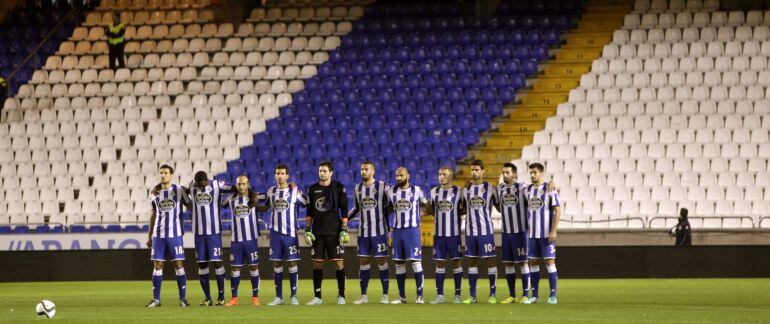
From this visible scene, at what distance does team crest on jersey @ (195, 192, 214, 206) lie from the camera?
1514 cm

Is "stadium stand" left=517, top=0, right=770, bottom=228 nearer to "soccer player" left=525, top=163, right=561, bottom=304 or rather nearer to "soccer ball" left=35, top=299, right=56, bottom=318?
"soccer player" left=525, top=163, right=561, bottom=304

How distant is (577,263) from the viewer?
22.3 m

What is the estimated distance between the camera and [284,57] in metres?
30.2

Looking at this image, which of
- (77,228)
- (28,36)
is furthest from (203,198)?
(28,36)

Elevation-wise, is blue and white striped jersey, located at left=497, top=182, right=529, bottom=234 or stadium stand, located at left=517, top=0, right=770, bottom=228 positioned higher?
stadium stand, located at left=517, top=0, right=770, bottom=228

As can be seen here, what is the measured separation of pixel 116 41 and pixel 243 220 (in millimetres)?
16146

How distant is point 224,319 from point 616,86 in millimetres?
16527

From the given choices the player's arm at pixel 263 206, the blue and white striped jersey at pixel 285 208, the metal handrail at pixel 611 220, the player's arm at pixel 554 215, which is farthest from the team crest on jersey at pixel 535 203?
the metal handrail at pixel 611 220

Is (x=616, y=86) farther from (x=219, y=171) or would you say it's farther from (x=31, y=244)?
(x=31, y=244)

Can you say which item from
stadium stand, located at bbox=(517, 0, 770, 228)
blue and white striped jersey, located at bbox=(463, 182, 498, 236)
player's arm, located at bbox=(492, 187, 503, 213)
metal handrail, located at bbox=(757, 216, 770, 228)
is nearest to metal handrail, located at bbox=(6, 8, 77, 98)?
stadium stand, located at bbox=(517, 0, 770, 228)

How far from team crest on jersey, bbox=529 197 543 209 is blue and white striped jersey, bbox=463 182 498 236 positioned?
64 centimetres

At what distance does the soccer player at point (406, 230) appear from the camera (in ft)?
49.8

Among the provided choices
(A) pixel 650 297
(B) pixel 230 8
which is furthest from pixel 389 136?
(A) pixel 650 297

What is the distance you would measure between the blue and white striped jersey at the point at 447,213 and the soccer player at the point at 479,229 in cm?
14
